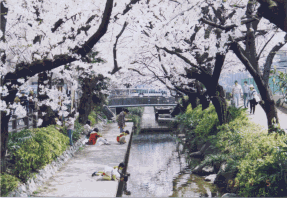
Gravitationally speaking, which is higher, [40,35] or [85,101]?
[40,35]

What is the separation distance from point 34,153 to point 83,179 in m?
1.55

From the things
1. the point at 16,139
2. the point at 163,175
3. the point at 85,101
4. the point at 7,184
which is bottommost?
the point at 163,175

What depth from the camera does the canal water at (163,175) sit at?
1070 centimetres

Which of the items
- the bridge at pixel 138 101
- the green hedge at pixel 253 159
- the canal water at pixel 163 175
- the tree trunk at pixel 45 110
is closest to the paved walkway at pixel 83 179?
the canal water at pixel 163 175

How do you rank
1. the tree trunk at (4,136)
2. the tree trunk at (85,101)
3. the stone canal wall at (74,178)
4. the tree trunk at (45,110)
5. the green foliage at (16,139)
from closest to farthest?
the tree trunk at (4,136) → the stone canal wall at (74,178) → the green foliage at (16,139) → the tree trunk at (45,110) → the tree trunk at (85,101)

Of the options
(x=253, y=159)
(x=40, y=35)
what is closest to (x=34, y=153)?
(x=40, y=35)

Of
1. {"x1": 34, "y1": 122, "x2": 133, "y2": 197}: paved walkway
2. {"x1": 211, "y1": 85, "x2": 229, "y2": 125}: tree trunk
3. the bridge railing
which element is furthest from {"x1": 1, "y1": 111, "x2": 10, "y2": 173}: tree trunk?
the bridge railing

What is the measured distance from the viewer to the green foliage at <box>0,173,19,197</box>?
656 cm

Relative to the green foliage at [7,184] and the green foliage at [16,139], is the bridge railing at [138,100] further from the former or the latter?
the green foliage at [7,184]

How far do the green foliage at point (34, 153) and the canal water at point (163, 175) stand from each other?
3.12 metres

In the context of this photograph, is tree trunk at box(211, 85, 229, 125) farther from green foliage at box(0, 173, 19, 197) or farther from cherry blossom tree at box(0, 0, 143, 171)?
green foliage at box(0, 173, 19, 197)

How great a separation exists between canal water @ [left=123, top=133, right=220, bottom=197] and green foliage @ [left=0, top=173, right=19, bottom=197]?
4.73 meters

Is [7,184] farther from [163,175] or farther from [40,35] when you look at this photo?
[163,175]

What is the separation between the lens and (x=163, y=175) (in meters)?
13.3
